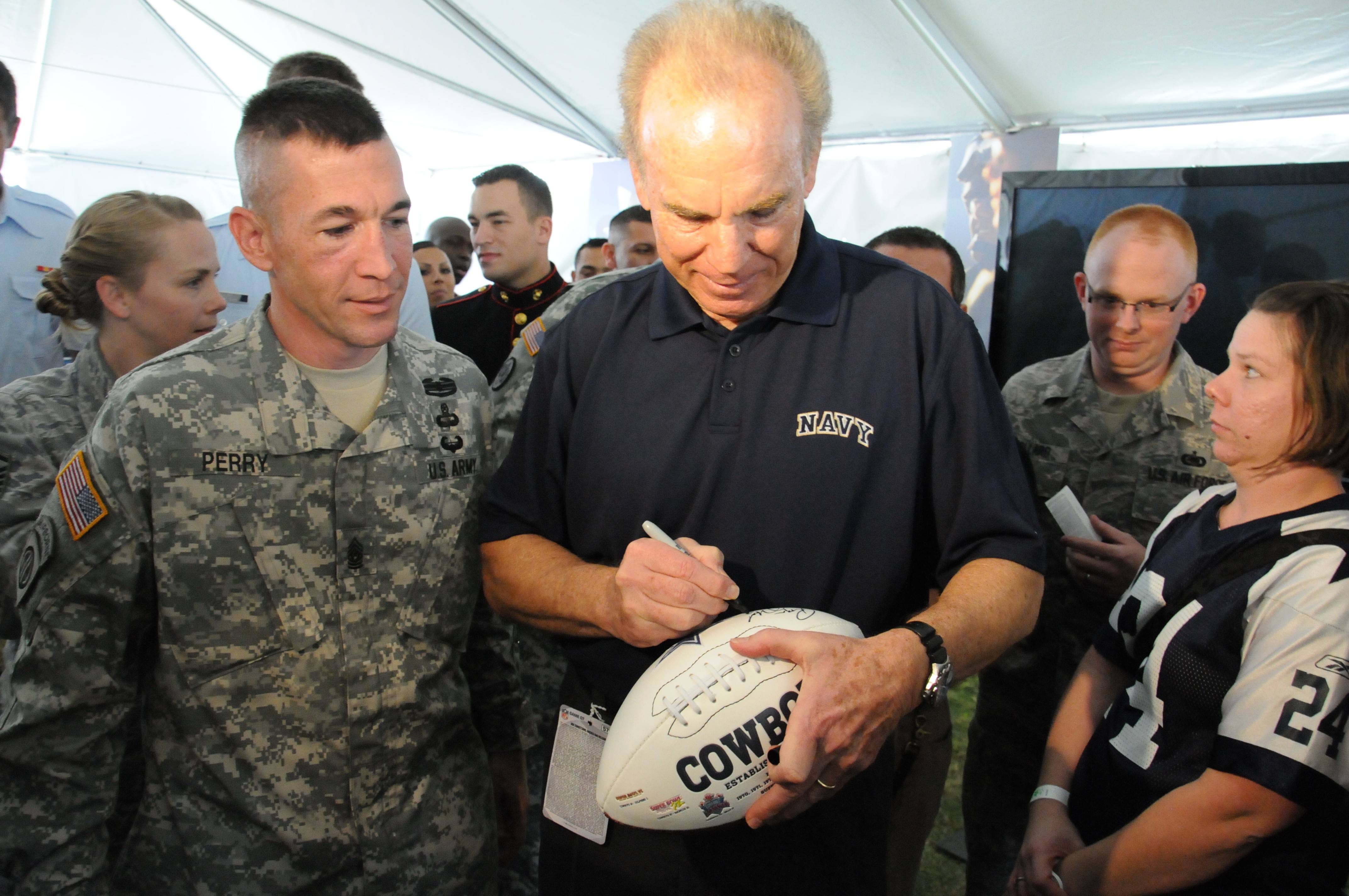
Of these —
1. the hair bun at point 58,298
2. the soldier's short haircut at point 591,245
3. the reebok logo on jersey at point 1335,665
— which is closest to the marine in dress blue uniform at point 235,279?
the hair bun at point 58,298

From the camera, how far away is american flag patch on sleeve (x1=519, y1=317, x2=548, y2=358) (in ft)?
9.51

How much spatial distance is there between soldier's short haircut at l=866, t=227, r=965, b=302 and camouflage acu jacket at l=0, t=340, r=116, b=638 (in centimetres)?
325

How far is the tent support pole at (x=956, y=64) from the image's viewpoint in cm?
590

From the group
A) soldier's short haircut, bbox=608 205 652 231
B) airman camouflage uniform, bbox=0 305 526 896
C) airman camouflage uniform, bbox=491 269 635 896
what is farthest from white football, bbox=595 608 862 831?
soldier's short haircut, bbox=608 205 652 231

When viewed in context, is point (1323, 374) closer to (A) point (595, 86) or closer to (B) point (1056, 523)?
(B) point (1056, 523)

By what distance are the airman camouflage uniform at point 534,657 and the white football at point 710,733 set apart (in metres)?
1.47

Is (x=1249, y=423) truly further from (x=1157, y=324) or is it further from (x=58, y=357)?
(x=58, y=357)

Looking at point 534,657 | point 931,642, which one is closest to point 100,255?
point 534,657

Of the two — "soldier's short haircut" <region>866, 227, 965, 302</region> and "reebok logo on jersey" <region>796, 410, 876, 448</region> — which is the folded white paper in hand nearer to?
"reebok logo on jersey" <region>796, 410, 876, 448</region>

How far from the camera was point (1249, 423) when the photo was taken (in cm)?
177

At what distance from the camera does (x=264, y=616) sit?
1692 millimetres

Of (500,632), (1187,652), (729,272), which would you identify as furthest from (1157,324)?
(500,632)

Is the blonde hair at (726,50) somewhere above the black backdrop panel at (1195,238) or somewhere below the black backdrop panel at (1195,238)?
below

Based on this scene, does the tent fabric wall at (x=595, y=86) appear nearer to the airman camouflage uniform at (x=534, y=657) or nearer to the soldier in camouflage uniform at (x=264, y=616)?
the airman camouflage uniform at (x=534, y=657)
